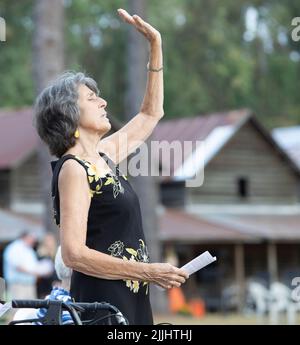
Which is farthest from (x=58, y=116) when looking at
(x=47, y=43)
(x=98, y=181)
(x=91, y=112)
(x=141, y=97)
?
(x=141, y=97)

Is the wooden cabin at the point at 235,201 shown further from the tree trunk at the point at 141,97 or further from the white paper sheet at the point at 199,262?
the white paper sheet at the point at 199,262

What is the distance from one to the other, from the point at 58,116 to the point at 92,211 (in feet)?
1.27

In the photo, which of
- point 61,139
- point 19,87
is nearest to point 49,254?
point 61,139

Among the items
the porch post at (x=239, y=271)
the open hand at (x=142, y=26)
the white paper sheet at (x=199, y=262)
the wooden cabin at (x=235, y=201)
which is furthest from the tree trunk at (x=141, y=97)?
the white paper sheet at (x=199, y=262)

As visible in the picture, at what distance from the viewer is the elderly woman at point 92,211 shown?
3.63 m

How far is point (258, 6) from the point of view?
50.4m

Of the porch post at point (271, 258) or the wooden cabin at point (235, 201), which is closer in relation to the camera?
the wooden cabin at point (235, 201)

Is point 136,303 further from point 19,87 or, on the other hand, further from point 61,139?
point 19,87

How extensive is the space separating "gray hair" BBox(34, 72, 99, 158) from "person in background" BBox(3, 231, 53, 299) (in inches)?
492

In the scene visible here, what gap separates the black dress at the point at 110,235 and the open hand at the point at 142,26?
71 cm

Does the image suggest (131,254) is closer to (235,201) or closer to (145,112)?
Result: (145,112)

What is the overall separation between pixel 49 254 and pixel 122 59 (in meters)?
30.7

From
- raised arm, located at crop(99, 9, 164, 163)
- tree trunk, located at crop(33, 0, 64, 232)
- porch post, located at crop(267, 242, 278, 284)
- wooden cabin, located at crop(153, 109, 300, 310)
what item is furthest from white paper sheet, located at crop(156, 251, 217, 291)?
porch post, located at crop(267, 242, 278, 284)
